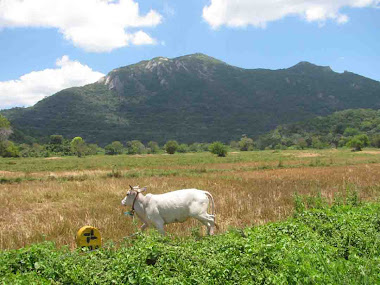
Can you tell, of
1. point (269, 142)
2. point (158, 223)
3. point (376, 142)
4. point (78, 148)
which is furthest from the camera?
point (269, 142)

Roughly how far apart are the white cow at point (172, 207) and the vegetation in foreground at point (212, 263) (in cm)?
153

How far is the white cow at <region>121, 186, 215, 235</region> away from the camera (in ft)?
25.7

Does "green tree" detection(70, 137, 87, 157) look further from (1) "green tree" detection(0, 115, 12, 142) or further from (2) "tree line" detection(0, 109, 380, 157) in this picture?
(1) "green tree" detection(0, 115, 12, 142)

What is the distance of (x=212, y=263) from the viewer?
16.5 feet

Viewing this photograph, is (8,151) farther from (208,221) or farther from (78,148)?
(208,221)

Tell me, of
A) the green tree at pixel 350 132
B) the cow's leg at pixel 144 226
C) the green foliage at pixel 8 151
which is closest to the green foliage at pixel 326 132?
the green tree at pixel 350 132

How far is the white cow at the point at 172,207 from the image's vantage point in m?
7.84

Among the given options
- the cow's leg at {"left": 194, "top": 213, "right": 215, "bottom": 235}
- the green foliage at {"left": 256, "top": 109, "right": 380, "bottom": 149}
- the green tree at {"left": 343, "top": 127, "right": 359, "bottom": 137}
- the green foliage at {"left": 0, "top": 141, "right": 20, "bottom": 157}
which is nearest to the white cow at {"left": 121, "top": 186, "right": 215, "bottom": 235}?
the cow's leg at {"left": 194, "top": 213, "right": 215, "bottom": 235}

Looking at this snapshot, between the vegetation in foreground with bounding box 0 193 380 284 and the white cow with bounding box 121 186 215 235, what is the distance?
5.01 ft

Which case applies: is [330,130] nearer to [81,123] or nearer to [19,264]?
[81,123]

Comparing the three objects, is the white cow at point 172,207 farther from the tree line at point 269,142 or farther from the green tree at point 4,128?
the green tree at point 4,128

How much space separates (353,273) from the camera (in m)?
4.84

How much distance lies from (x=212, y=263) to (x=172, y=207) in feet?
9.63

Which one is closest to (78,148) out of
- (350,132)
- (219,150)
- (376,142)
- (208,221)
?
(219,150)
